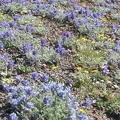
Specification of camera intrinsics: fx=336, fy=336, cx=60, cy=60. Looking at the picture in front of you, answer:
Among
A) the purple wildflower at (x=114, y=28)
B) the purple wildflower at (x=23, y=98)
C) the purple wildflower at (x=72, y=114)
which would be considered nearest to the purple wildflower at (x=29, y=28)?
the purple wildflower at (x=114, y=28)

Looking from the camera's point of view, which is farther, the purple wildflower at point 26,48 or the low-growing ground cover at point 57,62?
the purple wildflower at point 26,48

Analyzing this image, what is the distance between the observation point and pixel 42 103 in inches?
181

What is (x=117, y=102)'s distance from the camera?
205 inches

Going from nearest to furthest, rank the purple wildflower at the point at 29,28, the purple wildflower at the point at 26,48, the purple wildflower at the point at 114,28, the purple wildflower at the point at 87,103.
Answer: the purple wildflower at the point at 87,103 → the purple wildflower at the point at 26,48 → the purple wildflower at the point at 29,28 → the purple wildflower at the point at 114,28

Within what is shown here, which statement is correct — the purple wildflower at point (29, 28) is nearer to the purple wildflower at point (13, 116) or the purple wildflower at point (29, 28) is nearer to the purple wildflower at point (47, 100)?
the purple wildflower at point (47, 100)

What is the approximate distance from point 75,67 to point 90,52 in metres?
0.71

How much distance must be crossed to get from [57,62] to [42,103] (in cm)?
178

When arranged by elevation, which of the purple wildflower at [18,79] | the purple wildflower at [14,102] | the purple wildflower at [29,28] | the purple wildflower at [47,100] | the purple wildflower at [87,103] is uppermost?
the purple wildflower at [47,100]

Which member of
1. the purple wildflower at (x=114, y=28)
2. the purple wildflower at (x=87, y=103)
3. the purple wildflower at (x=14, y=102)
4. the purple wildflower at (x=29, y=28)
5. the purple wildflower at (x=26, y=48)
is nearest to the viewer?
the purple wildflower at (x=14, y=102)

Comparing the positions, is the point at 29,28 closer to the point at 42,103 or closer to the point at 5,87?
the point at 5,87

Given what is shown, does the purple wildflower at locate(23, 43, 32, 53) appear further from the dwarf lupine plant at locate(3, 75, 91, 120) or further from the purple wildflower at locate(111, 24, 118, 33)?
the purple wildflower at locate(111, 24, 118, 33)

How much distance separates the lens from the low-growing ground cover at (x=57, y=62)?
4617mm

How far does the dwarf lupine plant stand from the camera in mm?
4422

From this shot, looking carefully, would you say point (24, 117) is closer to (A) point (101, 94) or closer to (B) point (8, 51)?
(A) point (101, 94)
